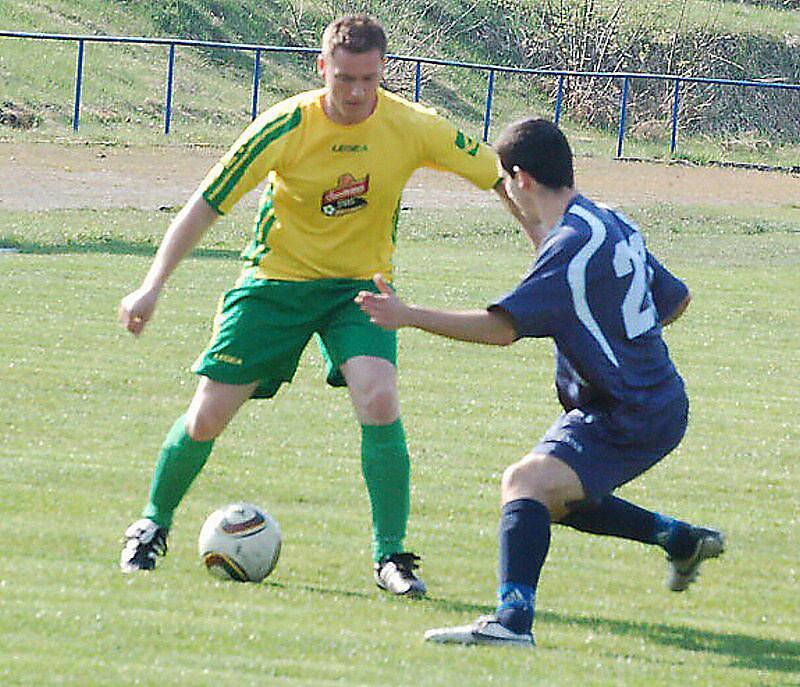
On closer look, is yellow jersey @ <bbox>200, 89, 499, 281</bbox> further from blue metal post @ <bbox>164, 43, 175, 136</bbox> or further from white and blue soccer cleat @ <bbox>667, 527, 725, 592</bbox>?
blue metal post @ <bbox>164, 43, 175, 136</bbox>

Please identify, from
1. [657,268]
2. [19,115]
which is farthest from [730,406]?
[19,115]

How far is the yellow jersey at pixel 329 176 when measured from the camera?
5758 millimetres

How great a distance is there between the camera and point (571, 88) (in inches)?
1384

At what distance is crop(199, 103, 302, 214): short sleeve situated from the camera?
572 centimetres

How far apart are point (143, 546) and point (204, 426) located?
462 mm

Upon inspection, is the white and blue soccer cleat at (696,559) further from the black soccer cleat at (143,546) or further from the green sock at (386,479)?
the black soccer cleat at (143,546)

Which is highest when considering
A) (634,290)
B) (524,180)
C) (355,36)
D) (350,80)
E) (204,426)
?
(355,36)

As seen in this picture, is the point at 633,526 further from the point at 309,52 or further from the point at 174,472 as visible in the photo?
the point at 309,52

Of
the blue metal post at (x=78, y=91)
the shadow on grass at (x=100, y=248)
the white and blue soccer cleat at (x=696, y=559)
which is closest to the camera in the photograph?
the white and blue soccer cleat at (x=696, y=559)

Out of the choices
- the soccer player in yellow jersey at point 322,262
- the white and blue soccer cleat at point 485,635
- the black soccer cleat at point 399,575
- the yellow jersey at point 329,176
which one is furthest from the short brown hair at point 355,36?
the white and blue soccer cleat at point 485,635

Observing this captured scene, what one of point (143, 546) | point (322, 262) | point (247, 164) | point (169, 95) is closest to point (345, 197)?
point (322, 262)

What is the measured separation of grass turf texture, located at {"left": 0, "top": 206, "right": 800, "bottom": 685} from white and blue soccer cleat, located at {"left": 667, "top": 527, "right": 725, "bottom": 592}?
10 centimetres

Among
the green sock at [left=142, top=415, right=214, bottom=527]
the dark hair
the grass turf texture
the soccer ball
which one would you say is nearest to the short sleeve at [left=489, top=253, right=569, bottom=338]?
the dark hair

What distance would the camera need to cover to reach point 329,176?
5.84m
